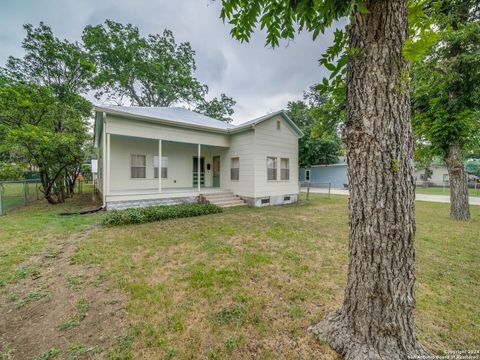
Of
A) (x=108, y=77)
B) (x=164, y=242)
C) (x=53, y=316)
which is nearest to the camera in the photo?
(x=53, y=316)

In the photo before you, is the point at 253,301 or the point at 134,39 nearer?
the point at 253,301

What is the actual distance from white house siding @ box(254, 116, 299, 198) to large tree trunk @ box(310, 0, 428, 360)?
862cm

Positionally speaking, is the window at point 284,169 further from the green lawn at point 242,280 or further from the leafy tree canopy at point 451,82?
the leafy tree canopy at point 451,82

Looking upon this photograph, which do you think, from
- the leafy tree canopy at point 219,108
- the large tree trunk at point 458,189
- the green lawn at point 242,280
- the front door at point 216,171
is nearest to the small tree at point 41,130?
the green lawn at point 242,280

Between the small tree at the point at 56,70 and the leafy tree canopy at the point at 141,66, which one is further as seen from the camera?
the leafy tree canopy at the point at 141,66

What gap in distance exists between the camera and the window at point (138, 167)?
1066 cm

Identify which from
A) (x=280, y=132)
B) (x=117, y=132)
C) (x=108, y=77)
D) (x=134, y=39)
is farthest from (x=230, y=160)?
(x=134, y=39)

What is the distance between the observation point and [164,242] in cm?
511

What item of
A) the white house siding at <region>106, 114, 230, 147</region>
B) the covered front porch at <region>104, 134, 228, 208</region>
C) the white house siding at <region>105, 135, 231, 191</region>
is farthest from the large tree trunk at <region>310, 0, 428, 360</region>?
the white house siding at <region>105, 135, 231, 191</region>

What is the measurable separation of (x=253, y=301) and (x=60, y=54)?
18996 mm

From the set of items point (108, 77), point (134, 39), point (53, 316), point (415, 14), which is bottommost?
point (53, 316)

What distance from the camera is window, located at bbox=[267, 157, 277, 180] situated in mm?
11227

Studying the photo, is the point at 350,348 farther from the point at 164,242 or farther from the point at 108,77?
the point at 108,77

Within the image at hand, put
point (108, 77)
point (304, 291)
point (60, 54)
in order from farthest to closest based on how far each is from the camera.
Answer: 1. point (108, 77)
2. point (60, 54)
3. point (304, 291)
